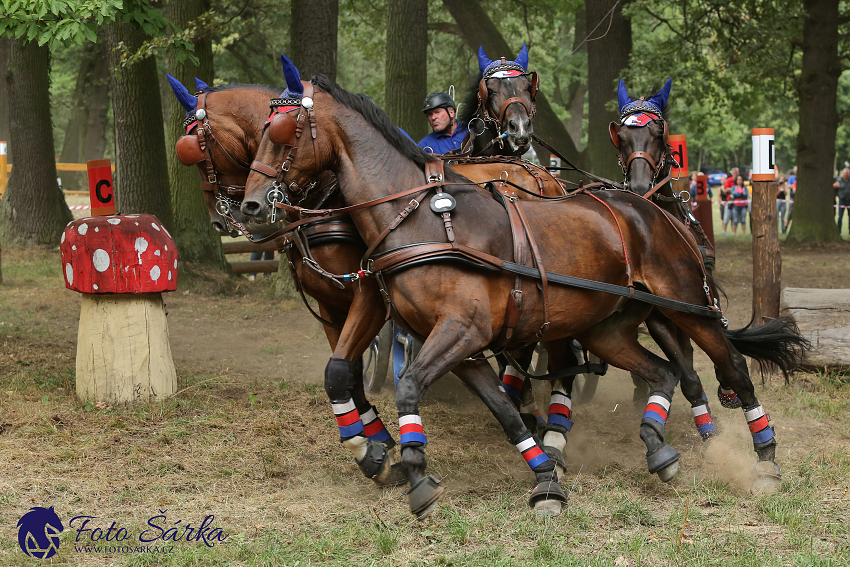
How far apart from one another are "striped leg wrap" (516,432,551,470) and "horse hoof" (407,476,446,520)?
1.71 feet

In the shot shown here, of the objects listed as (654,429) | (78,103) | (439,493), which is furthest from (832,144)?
(78,103)

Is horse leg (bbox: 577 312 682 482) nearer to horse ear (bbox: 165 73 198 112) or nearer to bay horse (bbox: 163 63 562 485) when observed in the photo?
bay horse (bbox: 163 63 562 485)

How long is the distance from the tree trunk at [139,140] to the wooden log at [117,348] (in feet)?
17.3

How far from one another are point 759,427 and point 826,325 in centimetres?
262

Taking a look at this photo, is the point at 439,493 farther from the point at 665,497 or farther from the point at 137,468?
the point at 137,468

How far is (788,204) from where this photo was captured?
25.0 metres

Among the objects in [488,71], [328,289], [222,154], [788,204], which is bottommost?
[788,204]

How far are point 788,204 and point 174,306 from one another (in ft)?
67.9

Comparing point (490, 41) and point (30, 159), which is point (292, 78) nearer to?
point (490, 41)

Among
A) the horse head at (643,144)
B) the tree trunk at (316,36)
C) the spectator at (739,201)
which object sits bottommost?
the spectator at (739,201)

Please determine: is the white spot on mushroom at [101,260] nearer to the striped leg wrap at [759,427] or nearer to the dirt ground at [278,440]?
the dirt ground at [278,440]

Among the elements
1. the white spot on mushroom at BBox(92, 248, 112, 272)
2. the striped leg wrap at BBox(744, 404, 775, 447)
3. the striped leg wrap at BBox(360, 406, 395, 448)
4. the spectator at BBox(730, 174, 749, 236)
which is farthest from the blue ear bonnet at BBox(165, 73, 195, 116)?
the spectator at BBox(730, 174, 749, 236)

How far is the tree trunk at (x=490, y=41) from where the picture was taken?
1474cm

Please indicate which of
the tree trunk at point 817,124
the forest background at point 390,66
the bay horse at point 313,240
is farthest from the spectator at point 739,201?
the bay horse at point 313,240
